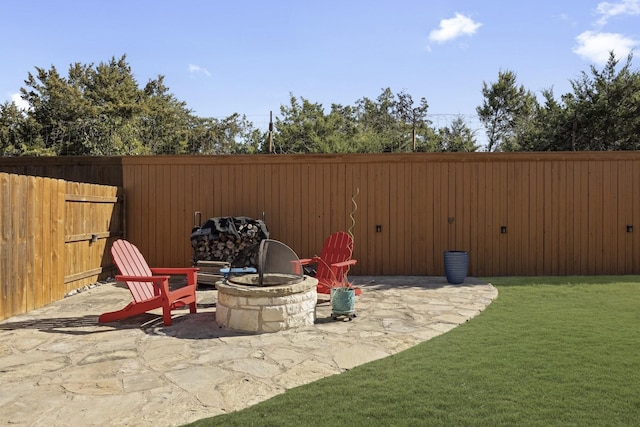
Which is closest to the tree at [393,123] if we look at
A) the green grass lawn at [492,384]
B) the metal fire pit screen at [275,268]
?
the metal fire pit screen at [275,268]

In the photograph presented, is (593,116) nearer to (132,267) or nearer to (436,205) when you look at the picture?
(436,205)

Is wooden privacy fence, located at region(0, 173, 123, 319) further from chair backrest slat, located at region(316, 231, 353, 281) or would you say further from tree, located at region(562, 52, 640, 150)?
tree, located at region(562, 52, 640, 150)

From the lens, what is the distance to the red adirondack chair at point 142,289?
4387 millimetres

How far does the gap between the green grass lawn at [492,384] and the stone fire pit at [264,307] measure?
1161 mm

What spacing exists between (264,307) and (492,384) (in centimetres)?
204

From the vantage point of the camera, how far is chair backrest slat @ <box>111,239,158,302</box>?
4590 millimetres

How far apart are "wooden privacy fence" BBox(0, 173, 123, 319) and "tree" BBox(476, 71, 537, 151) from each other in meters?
19.4

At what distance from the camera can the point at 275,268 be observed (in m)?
4.99

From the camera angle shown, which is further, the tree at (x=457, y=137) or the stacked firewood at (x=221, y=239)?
the tree at (x=457, y=137)

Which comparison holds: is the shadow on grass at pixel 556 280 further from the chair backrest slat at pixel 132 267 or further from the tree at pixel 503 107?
the tree at pixel 503 107

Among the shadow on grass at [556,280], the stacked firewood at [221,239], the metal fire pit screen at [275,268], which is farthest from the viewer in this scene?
the stacked firewood at [221,239]

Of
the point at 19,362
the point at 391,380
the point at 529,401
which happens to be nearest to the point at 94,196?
the point at 19,362

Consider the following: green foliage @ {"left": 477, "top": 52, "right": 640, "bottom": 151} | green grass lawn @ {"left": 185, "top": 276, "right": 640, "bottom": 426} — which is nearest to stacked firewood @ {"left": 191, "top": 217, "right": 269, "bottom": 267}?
green grass lawn @ {"left": 185, "top": 276, "right": 640, "bottom": 426}

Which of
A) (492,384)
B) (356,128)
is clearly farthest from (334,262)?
(356,128)
